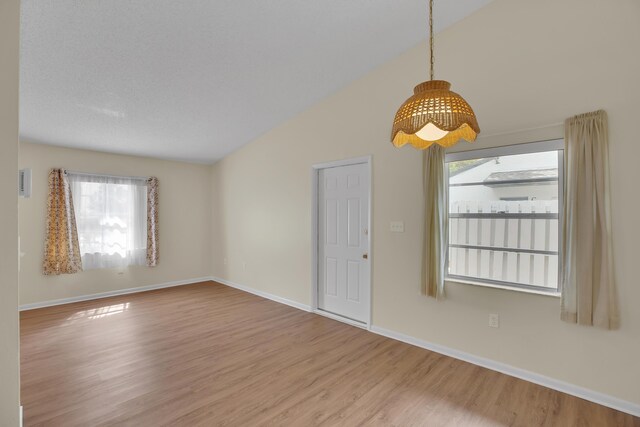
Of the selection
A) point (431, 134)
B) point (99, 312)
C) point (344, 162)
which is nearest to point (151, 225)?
point (99, 312)

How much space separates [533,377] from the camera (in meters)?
2.54

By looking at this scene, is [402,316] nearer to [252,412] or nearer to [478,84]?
[252,412]

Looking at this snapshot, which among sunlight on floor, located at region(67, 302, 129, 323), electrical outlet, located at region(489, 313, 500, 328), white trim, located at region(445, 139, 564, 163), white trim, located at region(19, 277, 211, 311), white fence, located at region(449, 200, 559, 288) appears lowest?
sunlight on floor, located at region(67, 302, 129, 323)

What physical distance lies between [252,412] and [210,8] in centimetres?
308

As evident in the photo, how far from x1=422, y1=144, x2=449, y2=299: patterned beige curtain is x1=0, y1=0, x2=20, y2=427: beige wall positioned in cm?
310

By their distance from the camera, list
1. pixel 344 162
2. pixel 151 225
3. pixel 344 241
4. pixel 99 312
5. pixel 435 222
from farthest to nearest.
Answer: pixel 151 225 → pixel 99 312 → pixel 344 241 → pixel 344 162 → pixel 435 222

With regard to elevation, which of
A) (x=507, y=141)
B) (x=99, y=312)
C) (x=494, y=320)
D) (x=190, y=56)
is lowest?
(x=99, y=312)

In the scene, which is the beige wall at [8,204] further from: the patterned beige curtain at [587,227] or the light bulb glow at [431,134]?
the patterned beige curtain at [587,227]

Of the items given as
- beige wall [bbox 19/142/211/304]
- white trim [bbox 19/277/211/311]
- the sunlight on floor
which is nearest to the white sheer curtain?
beige wall [bbox 19/142/211/304]

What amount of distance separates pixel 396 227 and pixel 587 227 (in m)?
1.62

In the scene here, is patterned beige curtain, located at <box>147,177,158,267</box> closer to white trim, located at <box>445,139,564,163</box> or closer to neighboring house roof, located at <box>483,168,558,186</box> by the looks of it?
white trim, located at <box>445,139,564,163</box>

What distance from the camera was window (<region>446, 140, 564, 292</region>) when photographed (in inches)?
99.1

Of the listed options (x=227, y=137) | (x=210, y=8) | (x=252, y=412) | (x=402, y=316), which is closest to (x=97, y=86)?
(x=210, y=8)

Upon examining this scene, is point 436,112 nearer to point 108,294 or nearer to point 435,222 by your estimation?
point 435,222
